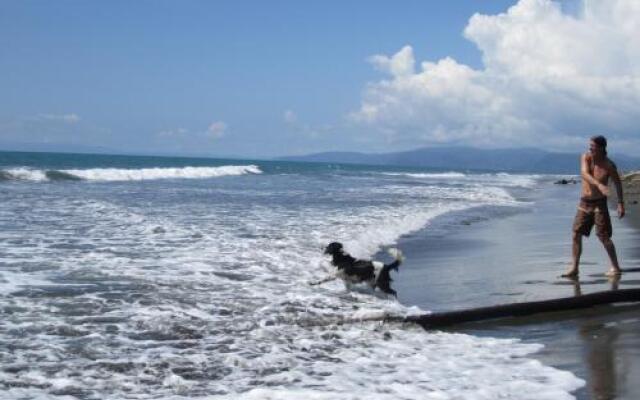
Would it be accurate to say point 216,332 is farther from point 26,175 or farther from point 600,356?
point 26,175

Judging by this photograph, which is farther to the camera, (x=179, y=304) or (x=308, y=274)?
(x=308, y=274)

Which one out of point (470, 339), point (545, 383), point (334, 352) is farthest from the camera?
point (470, 339)

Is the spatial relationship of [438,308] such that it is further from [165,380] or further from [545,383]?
[165,380]

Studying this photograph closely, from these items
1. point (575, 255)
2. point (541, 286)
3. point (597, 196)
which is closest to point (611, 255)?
point (575, 255)

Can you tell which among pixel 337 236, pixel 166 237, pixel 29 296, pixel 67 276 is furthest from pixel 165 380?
pixel 337 236

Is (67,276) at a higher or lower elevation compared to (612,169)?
lower

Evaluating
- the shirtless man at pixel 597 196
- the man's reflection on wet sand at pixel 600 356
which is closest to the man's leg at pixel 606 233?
the shirtless man at pixel 597 196

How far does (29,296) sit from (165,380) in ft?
10.5

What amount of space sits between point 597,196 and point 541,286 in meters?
1.40

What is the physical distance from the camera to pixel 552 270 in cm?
923

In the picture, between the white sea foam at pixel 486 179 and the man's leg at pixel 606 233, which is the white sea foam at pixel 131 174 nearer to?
the white sea foam at pixel 486 179

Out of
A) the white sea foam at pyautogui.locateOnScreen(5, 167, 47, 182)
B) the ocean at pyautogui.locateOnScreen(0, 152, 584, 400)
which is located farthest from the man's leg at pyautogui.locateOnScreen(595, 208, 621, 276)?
the white sea foam at pyautogui.locateOnScreen(5, 167, 47, 182)

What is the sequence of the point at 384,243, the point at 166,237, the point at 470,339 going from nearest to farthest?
the point at 470,339
the point at 166,237
the point at 384,243

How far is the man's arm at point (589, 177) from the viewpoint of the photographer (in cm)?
826
